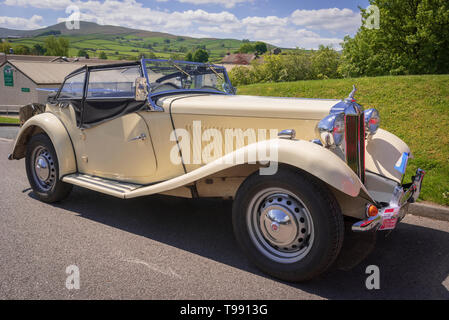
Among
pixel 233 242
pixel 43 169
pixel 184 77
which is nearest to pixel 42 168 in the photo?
pixel 43 169

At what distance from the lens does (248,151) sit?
297cm

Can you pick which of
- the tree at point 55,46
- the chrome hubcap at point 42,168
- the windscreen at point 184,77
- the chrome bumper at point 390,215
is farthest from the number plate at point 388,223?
the tree at point 55,46

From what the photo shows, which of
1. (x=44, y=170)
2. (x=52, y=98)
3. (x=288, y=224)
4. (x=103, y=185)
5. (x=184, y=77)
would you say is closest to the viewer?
(x=288, y=224)

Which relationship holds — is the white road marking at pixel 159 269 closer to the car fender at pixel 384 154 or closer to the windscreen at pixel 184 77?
the windscreen at pixel 184 77

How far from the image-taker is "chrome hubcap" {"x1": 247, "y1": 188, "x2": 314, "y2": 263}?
9.40 ft

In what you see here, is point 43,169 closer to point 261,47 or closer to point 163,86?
point 163,86

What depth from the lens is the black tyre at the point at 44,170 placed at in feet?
15.1

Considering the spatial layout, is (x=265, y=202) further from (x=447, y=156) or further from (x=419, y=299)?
(x=447, y=156)

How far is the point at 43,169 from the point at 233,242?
2688 mm

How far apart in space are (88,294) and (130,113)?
6.08 feet

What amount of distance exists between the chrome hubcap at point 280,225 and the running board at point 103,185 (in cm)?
143

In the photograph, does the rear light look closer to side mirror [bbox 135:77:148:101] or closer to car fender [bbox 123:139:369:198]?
car fender [bbox 123:139:369:198]

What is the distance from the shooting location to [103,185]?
13.1ft

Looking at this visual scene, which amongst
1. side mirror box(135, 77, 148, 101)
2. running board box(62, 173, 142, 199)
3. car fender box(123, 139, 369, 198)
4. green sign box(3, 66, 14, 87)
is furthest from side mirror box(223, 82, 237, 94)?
green sign box(3, 66, 14, 87)
